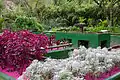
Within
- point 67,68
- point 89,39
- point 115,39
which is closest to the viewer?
point 67,68

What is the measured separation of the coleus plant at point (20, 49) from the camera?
4.84 meters

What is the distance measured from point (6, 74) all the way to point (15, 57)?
1.69 ft

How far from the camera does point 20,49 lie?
479 cm

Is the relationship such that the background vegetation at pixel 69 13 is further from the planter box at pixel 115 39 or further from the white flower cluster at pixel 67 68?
the white flower cluster at pixel 67 68

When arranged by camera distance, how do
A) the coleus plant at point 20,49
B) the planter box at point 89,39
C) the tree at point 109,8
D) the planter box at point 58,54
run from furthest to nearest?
1. the tree at point 109,8
2. the planter box at point 89,39
3. the planter box at point 58,54
4. the coleus plant at point 20,49

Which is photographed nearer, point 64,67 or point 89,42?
point 64,67

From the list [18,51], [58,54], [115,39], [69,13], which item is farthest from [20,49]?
[69,13]

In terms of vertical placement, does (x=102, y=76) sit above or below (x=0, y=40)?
below

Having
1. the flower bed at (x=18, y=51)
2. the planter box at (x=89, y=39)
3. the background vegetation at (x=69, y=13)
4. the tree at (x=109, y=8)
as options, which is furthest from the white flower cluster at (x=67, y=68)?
the background vegetation at (x=69, y=13)

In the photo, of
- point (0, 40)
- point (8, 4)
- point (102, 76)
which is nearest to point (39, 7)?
point (8, 4)

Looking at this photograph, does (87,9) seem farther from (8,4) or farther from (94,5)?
(8,4)

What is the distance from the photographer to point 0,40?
206 inches

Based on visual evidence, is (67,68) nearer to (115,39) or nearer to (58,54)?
(58,54)

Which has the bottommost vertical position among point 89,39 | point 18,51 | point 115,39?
point 115,39
